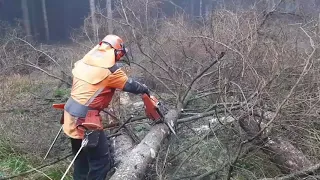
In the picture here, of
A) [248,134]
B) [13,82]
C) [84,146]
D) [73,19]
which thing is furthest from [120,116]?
[73,19]

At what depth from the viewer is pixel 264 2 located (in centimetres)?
732

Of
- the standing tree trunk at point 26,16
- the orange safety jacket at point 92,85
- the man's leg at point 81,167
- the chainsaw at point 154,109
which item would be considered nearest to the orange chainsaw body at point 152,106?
the chainsaw at point 154,109

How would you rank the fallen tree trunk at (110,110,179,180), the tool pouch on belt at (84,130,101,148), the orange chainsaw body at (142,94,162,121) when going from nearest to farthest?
the fallen tree trunk at (110,110,179,180) < the tool pouch on belt at (84,130,101,148) < the orange chainsaw body at (142,94,162,121)

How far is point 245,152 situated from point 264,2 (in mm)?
4866

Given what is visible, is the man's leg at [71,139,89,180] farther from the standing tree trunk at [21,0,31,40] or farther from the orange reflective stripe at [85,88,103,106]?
the standing tree trunk at [21,0,31,40]

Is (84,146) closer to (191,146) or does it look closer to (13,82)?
(191,146)

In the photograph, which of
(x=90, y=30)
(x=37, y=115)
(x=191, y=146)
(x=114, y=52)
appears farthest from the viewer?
(x=90, y=30)

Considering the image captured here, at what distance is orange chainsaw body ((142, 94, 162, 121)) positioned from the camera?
131 inches

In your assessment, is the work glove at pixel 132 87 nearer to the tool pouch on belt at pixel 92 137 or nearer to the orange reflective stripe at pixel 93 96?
the orange reflective stripe at pixel 93 96

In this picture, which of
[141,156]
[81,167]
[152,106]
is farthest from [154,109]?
[81,167]

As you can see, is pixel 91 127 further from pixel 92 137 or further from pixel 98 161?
pixel 98 161

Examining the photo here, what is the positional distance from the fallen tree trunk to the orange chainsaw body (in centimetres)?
12

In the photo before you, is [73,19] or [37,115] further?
[73,19]

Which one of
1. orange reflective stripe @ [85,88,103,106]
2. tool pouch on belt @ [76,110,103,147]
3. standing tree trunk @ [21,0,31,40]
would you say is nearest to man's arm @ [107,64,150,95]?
orange reflective stripe @ [85,88,103,106]
